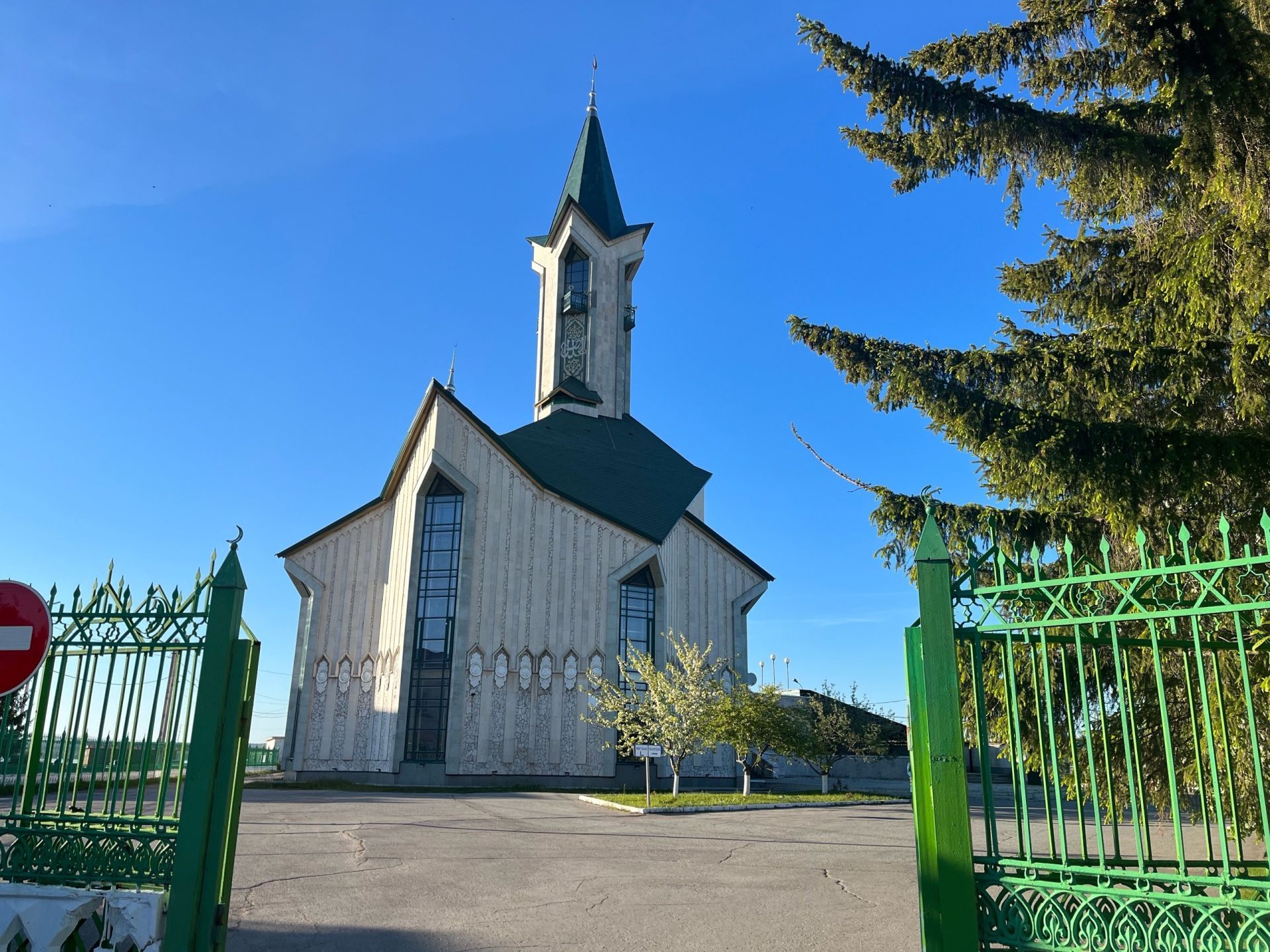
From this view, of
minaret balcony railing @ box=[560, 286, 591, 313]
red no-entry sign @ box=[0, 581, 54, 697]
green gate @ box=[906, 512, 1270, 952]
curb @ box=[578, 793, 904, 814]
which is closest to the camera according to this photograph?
green gate @ box=[906, 512, 1270, 952]

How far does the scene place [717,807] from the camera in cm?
2167

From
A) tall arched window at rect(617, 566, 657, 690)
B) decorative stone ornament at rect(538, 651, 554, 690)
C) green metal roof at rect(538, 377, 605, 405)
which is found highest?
green metal roof at rect(538, 377, 605, 405)

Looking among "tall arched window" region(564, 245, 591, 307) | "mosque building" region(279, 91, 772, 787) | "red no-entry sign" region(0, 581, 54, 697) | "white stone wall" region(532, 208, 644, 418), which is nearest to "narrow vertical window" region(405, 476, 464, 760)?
"mosque building" region(279, 91, 772, 787)

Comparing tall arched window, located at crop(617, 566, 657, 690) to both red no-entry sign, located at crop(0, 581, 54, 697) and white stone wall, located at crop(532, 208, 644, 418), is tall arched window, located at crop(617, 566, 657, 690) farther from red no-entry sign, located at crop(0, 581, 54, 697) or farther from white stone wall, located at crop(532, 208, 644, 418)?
red no-entry sign, located at crop(0, 581, 54, 697)

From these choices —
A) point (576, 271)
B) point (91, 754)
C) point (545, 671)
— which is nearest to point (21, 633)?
point (91, 754)

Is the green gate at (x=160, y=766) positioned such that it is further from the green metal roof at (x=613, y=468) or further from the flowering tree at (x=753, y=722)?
the green metal roof at (x=613, y=468)

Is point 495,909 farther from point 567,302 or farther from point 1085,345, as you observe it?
point 567,302

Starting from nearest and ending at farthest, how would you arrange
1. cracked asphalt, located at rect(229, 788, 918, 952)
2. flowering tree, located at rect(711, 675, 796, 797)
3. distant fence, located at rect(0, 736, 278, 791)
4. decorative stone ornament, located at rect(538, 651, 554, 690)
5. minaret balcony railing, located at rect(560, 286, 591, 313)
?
distant fence, located at rect(0, 736, 278, 791)
cracked asphalt, located at rect(229, 788, 918, 952)
flowering tree, located at rect(711, 675, 796, 797)
decorative stone ornament, located at rect(538, 651, 554, 690)
minaret balcony railing, located at rect(560, 286, 591, 313)

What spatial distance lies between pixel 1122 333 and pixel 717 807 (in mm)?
15124

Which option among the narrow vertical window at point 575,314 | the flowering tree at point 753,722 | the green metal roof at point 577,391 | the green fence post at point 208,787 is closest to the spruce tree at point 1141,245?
the green fence post at point 208,787

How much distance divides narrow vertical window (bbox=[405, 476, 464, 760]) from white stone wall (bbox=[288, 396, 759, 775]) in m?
0.35

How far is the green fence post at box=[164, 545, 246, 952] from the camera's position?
222 inches

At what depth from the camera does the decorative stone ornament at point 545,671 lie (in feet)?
102

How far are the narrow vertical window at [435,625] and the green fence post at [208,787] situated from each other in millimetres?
25183
